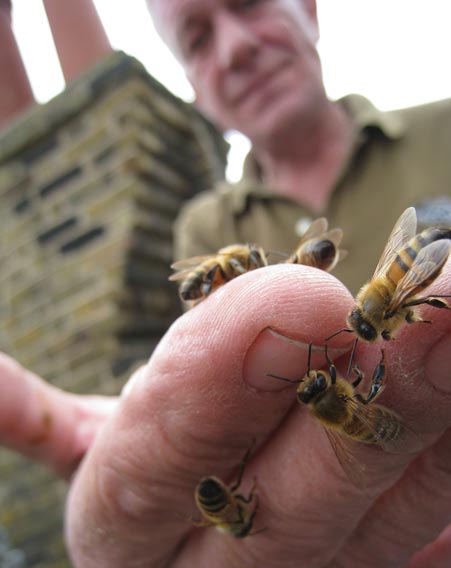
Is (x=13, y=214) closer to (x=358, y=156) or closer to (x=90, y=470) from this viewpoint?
(x=358, y=156)

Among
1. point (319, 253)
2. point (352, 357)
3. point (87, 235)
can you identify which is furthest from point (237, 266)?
point (87, 235)

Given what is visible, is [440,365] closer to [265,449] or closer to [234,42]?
[265,449]

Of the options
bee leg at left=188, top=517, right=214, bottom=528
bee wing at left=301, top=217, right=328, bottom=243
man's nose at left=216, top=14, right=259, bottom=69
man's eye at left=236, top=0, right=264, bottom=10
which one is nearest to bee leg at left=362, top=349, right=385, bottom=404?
bee wing at left=301, top=217, right=328, bottom=243

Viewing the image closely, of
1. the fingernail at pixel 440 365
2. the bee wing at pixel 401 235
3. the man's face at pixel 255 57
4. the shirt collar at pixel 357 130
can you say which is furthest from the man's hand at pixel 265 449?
the man's face at pixel 255 57

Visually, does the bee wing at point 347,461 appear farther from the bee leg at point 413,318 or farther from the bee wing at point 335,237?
the bee wing at point 335,237

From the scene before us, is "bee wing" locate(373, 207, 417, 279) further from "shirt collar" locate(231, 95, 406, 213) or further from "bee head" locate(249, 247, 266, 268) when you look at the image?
"shirt collar" locate(231, 95, 406, 213)

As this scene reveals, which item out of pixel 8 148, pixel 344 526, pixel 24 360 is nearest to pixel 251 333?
pixel 344 526
